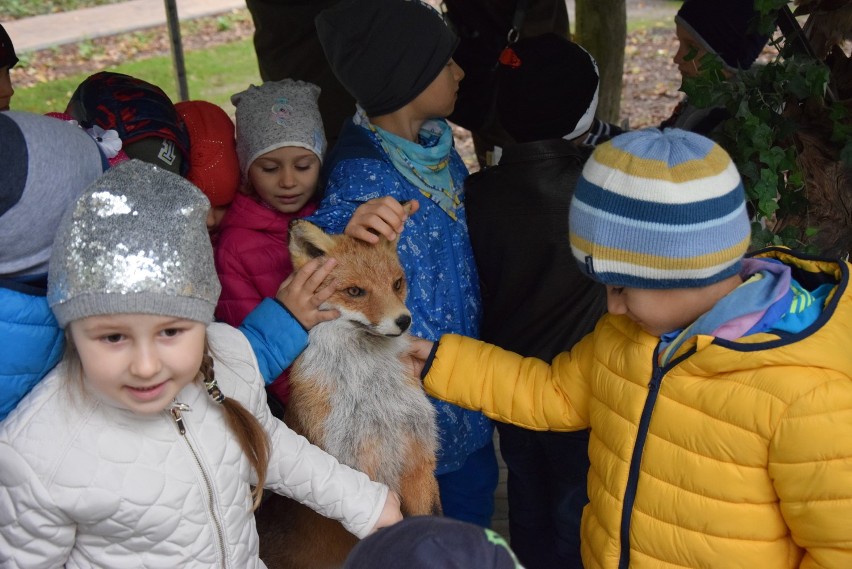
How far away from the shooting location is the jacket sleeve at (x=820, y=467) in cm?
188

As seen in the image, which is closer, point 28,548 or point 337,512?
point 28,548

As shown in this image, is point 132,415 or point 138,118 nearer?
point 132,415

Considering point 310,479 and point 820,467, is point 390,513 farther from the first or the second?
point 820,467

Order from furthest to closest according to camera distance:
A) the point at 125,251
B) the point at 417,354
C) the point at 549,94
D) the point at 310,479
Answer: the point at 549,94 < the point at 417,354 < the point at 310,479 < the point at 125,251

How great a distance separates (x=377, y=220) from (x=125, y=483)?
97 centimetres

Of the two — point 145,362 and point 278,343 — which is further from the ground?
point 145,362

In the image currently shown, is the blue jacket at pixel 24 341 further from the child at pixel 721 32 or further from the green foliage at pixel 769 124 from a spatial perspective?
the child at pixel 721 32

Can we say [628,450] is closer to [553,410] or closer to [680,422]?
[680,422]

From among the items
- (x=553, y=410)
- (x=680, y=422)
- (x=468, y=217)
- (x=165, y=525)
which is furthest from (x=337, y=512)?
(x=468, y=217)

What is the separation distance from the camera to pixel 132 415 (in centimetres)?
207

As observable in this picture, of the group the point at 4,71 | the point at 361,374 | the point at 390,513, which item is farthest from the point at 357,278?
the point at 4,71

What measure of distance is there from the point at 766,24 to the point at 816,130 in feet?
1.51

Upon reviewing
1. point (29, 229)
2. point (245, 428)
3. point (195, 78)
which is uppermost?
point (29, 229)

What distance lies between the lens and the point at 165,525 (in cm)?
207
